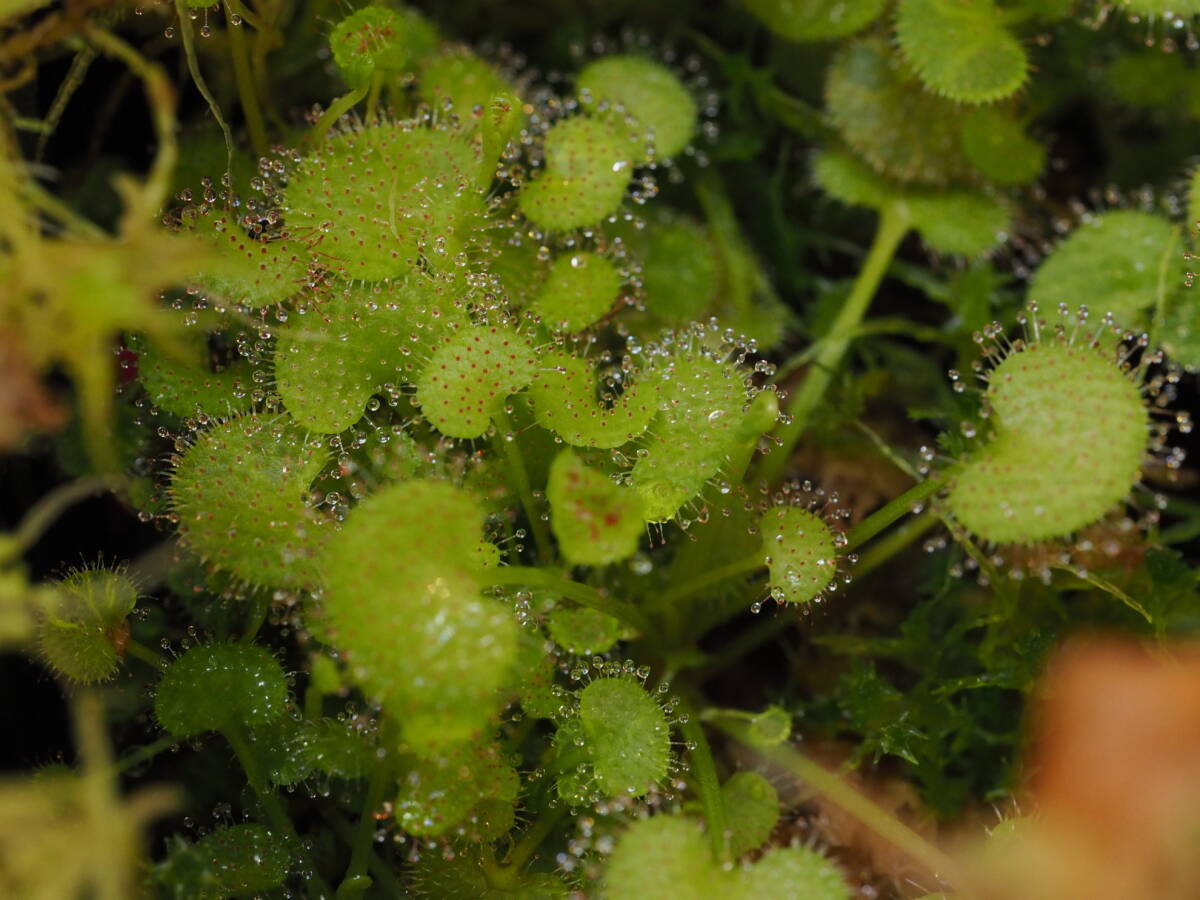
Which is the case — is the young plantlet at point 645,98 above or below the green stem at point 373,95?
below

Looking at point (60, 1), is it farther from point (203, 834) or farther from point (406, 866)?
point (406, 866)

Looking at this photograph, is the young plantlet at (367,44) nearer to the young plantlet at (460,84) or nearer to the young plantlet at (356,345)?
the young plantlet at (460,84)

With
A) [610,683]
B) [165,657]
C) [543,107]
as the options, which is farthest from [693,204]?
[165,657]

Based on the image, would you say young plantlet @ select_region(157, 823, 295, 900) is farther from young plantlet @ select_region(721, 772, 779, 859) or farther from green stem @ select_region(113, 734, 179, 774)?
young plantlet @ select_region(721, 772, 779, 859)

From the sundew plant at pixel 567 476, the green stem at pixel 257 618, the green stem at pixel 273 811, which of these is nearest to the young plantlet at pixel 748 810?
the sundew plant at pixel 567 476

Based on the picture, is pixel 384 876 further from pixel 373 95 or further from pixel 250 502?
pixel 373 95

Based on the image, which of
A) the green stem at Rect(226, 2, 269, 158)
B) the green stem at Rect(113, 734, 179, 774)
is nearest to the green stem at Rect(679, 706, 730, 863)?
the green stem at Rect(113, 734, 179, 774)
